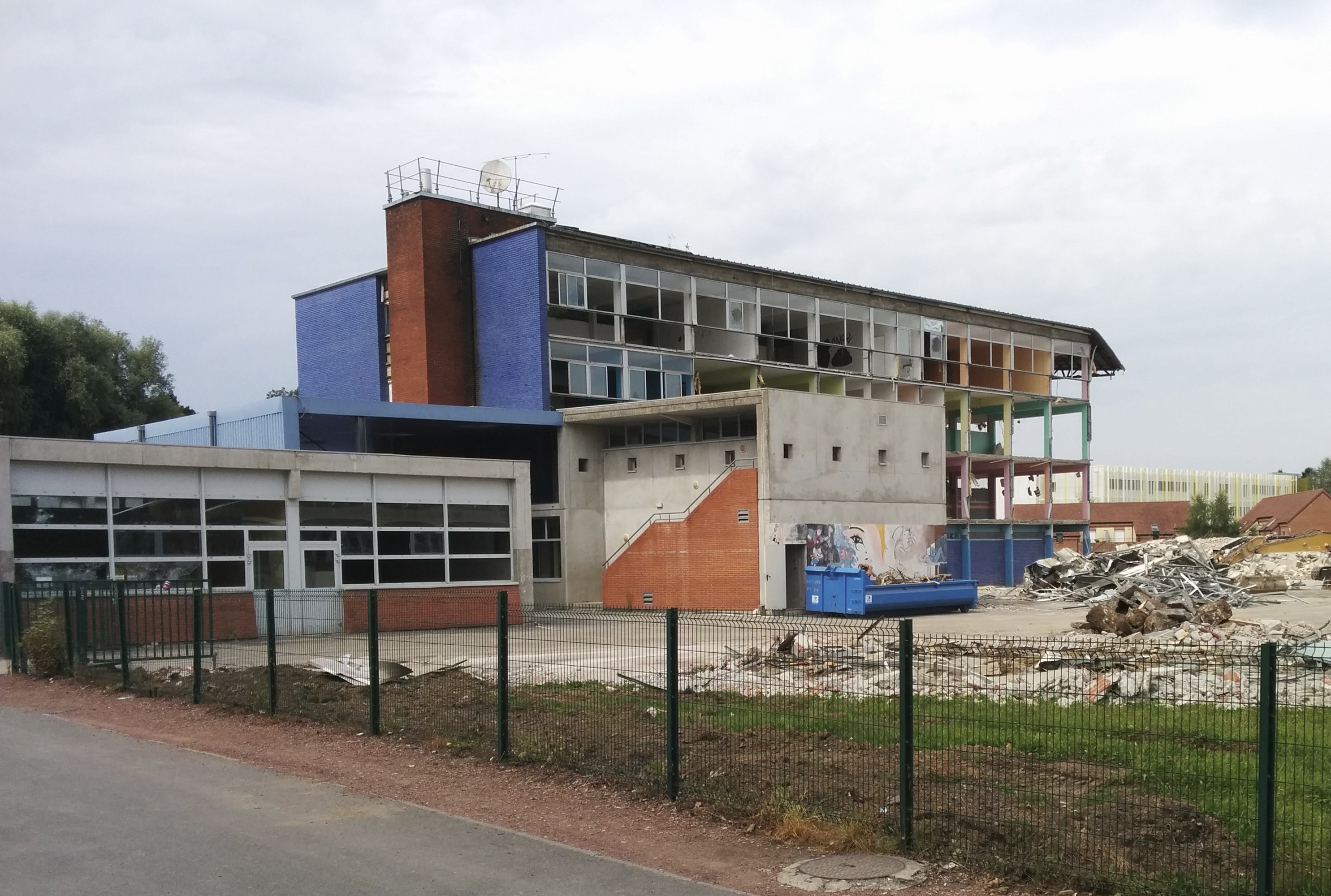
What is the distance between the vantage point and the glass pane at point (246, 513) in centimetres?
3052

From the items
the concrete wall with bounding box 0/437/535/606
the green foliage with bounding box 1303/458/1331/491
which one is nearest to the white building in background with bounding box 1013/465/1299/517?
the green foliage with bounding box 1303/458/1331/491

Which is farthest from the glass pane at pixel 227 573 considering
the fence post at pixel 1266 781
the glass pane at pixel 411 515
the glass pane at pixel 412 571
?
the fence post at pixel 1266 781

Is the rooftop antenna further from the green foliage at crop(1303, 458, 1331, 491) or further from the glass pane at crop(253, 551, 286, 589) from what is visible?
the green foliage at crop(1303, 458, 1331, 491)

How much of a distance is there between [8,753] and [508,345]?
33.7m

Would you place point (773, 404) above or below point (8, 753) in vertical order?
above

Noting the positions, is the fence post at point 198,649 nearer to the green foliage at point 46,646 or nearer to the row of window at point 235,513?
the green foliage at point 46,646

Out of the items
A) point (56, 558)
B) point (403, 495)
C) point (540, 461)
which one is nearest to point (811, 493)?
point (540, 461)

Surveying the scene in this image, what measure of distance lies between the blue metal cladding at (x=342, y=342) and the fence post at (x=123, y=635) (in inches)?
1191

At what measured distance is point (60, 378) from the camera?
6278 cm

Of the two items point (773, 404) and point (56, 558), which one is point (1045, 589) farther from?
point (56, 558)

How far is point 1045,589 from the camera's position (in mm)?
48594

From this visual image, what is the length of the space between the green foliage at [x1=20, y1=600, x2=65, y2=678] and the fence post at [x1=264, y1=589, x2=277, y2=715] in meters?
6.70

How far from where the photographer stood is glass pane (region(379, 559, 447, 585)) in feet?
112

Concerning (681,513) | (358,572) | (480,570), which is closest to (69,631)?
(358,572)
